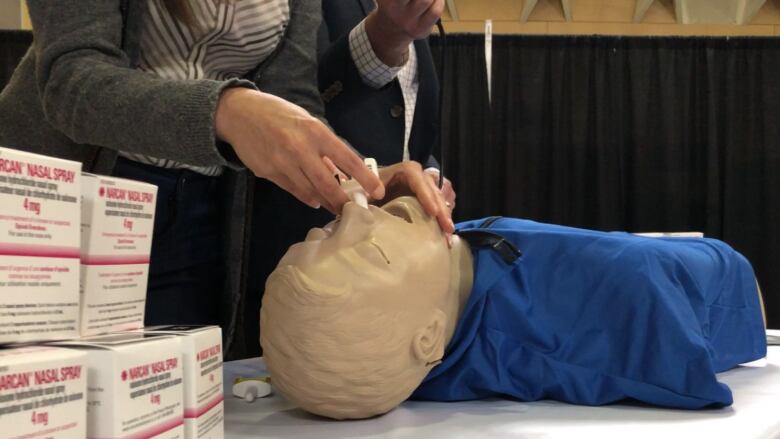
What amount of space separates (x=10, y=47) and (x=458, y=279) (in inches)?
155

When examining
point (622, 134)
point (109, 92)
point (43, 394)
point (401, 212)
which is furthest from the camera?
point (622, 134)

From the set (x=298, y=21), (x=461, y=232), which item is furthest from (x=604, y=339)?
(x=298, y=21)

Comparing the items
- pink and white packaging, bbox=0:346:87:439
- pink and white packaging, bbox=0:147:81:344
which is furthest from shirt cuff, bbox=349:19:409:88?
pink and white packaging, bbox=0:346:87:439

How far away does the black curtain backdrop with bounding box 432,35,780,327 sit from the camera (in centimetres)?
441

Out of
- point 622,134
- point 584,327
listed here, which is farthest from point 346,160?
point 622,134

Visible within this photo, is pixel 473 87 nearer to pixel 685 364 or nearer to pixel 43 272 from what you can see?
pixel 685 364

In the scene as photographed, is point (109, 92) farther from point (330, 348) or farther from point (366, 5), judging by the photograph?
point (366, 5)

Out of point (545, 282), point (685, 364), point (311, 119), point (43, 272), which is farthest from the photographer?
point (545, 282)

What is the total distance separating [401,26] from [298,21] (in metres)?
0.19

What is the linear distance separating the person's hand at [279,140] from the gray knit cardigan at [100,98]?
21 millimetres

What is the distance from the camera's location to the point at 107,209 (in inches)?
29.3

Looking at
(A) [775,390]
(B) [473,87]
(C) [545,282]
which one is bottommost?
(A) [775,390]

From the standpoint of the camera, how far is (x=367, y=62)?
4.41 ft

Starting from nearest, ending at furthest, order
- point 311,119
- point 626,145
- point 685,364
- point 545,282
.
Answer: point 311,119
point 685,364
point 545,282
point 626,145
